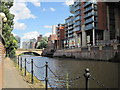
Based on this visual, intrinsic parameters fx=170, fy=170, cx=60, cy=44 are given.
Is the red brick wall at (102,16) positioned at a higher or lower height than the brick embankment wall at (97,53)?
higher

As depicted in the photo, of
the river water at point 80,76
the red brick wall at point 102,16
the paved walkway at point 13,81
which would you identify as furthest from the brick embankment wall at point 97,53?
the paved walkway at point 13,81

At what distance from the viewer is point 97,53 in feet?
160

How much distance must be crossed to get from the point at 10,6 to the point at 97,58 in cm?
2960

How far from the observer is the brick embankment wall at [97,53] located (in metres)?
40.7

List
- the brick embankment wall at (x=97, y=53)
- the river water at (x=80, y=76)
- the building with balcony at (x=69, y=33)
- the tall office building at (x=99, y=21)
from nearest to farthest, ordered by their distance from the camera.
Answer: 1. the river water at (x=80, y=76)
2. the brick embankment wall at (x=97, y=53)
3. the tall office building at (x=99, y=21)
4. the building with balcony at (x=69, y=33)

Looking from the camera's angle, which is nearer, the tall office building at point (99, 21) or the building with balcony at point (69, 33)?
the tall office building at point (99, 21)

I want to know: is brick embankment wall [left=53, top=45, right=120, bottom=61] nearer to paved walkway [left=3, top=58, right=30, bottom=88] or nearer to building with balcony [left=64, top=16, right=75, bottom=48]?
building with balcony [left=64, top=16, right=75, bottom=48]

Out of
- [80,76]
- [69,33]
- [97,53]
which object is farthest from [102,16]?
[80,76]

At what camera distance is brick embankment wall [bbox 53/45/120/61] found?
40688 mm

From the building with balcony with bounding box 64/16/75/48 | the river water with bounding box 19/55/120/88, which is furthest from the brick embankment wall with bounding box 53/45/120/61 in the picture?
the building with balcony with bounding box 64/16/75/48

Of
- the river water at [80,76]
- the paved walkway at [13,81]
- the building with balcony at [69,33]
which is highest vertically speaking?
the building with balcony at [69,33]

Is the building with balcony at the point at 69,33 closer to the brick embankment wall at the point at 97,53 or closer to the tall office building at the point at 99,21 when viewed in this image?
the brick embankment wall at the point at 97,53

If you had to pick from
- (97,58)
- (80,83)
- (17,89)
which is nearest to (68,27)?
(97,58)

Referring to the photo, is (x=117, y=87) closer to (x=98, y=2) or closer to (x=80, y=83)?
(x=80, y=83)
